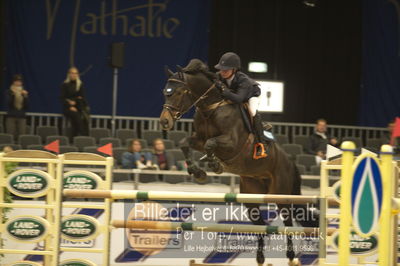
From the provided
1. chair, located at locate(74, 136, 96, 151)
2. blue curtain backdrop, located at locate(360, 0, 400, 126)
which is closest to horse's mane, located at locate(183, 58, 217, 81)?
chair, located at locate(74, 136, 96, 151)

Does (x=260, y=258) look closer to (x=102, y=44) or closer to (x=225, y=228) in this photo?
(x=225, y=228)

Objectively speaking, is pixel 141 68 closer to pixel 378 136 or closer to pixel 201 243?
pixel 378 136

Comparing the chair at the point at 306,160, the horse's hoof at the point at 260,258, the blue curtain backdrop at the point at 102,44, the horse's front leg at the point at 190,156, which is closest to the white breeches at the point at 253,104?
the horse's front leg at the point at 190,156

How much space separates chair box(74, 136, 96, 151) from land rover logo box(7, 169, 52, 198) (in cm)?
500

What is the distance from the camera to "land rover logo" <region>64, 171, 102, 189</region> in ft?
16.2

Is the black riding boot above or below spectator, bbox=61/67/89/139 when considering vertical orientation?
below

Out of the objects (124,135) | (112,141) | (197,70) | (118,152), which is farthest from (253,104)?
(124,135)

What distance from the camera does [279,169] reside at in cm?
638

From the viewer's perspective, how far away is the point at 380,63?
13.6 metres

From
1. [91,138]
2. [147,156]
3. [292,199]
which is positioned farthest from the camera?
[91,138]

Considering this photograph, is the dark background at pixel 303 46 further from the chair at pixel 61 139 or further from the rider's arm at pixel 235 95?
the rider's arm at pixel 235 95

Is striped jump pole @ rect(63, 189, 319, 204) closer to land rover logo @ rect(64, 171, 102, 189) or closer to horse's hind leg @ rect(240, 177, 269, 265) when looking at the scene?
land rover logo @ rect(64, 171, 102, 189)

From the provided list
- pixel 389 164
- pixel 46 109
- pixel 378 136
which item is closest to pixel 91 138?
pixel 46 109

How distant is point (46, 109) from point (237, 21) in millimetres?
4422
